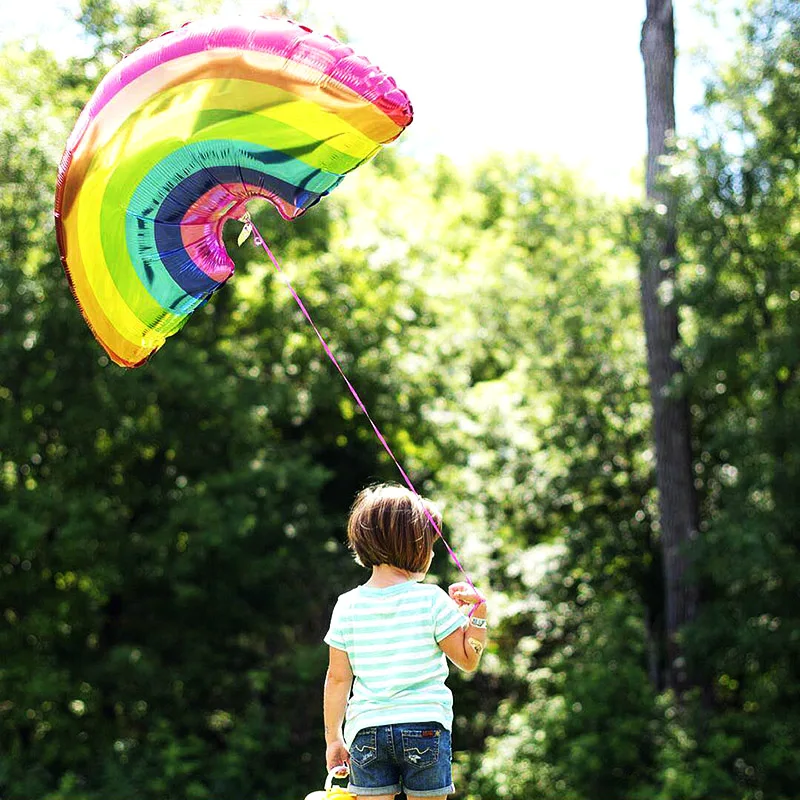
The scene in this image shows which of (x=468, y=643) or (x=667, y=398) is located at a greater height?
(x=667, y=398)

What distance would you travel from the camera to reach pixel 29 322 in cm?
980

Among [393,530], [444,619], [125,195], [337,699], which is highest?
→ [125,195]

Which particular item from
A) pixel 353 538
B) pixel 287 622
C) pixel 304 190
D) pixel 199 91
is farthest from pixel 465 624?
pixel 287 622

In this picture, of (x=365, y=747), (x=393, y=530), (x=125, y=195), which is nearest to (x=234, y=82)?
(x=125, y=195)

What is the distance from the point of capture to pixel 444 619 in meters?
2.57

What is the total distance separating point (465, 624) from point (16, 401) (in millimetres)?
8089

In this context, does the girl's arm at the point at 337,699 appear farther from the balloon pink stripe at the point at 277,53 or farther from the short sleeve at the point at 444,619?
the balloon pink stripe at the point at 277,53

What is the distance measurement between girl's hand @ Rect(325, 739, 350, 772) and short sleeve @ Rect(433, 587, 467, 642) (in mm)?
352

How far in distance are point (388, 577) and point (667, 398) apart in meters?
7.90

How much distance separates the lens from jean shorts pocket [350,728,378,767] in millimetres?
2580

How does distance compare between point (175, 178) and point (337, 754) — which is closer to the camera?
point (337, 754)

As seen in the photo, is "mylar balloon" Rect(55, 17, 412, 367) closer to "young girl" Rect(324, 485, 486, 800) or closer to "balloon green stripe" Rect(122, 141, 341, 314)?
"balloon green stripe" Rect(122, 141, 341, 314)

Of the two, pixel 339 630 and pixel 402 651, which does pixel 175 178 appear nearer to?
pixel 339 630

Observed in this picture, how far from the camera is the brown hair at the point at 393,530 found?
258cm
